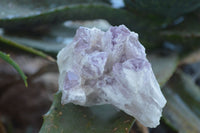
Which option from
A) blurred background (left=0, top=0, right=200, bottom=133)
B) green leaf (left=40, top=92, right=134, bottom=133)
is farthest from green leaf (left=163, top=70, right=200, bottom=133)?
green leaf (left=40, top=92, right=134, bottom=133)

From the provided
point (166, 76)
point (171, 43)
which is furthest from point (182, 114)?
point (171, 43)

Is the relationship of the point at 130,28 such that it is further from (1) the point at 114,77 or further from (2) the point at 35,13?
(1) the point at 114,77

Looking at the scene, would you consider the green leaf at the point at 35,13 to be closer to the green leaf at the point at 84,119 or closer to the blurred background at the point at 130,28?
the blurred background at the point at 130,28

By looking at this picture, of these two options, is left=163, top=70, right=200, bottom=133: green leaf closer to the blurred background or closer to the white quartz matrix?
the blurred background

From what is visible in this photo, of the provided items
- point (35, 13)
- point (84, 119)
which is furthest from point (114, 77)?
point (35, 13)

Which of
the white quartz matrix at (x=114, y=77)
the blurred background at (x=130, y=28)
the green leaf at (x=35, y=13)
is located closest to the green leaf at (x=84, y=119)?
the white quartz matrix at (x=114, y=77)

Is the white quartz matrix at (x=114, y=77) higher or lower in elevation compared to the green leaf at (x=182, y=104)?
higher
